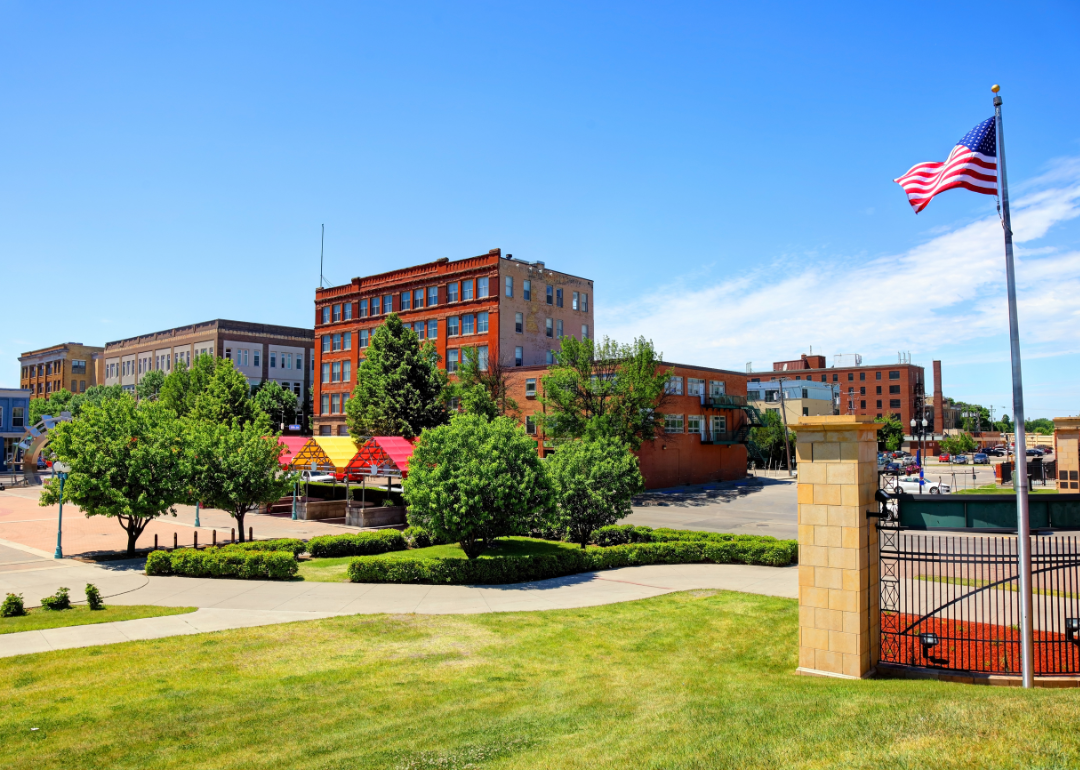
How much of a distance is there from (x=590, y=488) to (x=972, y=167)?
17.2 m

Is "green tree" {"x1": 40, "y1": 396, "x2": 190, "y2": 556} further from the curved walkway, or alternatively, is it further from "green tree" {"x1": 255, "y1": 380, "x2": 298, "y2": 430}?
"green tree" {"x1": 255, "y1": 380, "x2": 298, "y2": 430}

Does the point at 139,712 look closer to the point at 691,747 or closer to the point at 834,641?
the point at 691,747

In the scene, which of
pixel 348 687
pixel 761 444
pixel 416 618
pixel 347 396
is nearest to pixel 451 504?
pixel 416 618

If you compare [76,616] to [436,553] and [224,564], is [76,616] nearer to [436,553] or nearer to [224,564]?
[224,564]

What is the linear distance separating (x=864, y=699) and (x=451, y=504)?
1405 cm

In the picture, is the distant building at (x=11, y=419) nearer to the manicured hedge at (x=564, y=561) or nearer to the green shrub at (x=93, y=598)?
the green shrub at (x=93, y=598)

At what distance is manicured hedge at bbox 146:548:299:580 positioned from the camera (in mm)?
20891

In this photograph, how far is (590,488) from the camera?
25500mm

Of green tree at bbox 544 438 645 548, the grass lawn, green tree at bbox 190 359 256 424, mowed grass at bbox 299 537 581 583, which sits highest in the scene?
green tree at bbox 190 359 256 424

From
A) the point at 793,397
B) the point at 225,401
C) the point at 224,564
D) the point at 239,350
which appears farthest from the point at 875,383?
the point at 224,564

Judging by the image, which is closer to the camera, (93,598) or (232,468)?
(93,598)

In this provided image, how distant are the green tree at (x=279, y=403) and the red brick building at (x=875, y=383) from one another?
236 ft

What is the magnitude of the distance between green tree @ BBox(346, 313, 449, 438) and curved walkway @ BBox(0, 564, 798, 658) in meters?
29.1

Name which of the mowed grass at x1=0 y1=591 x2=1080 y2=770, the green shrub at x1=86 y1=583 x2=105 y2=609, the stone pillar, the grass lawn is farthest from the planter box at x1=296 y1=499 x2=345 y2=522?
the stone pillar
